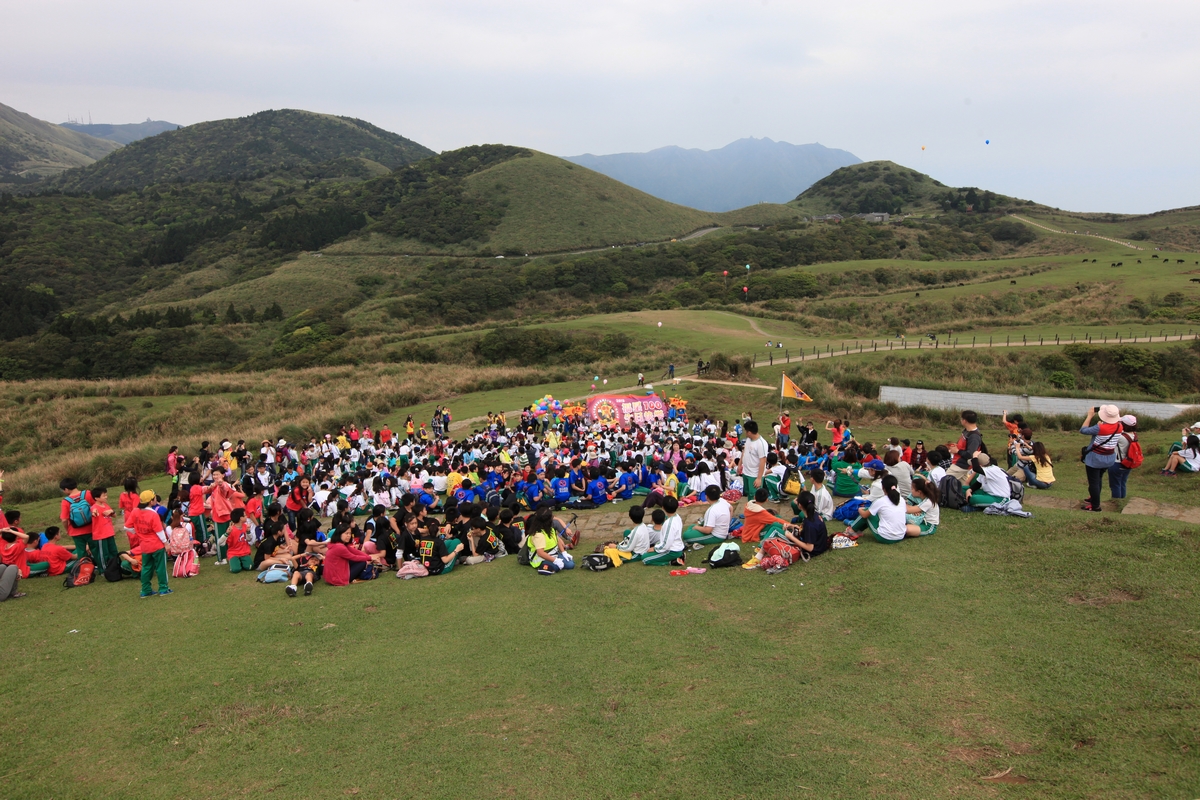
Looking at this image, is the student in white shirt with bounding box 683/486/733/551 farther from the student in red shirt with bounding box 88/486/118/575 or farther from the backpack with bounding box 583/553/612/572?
the student in red shirt with bounding box 88/486/118/575

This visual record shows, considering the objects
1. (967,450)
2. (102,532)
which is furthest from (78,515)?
(967,450)

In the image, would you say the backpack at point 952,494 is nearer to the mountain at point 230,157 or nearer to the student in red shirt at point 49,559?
the student in red shirt at point 49,559

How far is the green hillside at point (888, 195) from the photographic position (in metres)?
104

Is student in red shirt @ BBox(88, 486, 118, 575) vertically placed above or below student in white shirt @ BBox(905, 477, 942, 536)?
below

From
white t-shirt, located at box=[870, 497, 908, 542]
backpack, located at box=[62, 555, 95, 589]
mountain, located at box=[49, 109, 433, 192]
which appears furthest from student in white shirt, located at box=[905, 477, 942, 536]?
mountain, located at box=[49, 109, 433, 192]

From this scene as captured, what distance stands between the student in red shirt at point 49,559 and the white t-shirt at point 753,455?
10.7m

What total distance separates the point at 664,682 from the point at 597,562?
3332mm

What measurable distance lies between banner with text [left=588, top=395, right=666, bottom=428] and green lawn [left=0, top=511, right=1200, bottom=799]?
11.4m

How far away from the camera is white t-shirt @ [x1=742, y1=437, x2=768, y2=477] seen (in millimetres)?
11469

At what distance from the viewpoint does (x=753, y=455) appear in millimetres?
11555

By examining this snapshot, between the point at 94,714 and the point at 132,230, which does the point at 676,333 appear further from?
the point at 132,230

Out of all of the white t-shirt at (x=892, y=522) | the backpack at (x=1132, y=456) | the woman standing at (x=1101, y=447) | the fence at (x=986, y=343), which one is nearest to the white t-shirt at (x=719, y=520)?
the white t-shirt at (x=892, y=522)

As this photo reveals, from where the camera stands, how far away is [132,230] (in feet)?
347

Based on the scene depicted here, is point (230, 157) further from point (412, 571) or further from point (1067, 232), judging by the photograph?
point (412, 571)
